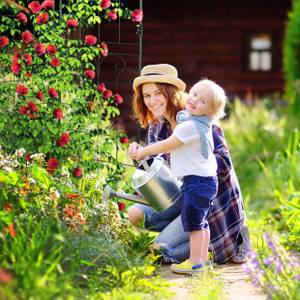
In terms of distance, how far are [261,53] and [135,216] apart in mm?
10555

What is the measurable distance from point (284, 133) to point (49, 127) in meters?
5.35

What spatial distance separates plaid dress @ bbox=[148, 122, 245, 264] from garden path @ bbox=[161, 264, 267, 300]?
0.12 m

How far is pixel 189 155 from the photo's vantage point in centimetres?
478

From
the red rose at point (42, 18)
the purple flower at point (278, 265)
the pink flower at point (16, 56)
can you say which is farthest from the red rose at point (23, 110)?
the purple flower at point (278, 265)

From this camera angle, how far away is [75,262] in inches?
166

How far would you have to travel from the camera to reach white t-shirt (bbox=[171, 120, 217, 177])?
15.5ft

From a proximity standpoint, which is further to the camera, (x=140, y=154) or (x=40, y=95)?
(x=40, y=95)

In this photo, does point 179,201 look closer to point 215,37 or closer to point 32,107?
point 32,107

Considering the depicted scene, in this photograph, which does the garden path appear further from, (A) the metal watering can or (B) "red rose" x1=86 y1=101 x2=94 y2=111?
(B) "red rose" x1=86 y1=101 x2=94 y2=111

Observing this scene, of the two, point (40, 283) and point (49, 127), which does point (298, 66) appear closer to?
point (49, 127)

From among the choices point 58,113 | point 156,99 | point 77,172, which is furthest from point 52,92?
point 156,99

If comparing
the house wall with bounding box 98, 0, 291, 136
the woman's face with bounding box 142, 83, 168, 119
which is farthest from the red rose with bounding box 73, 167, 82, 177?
the house wall with bounding box 98, 0, 291, 136

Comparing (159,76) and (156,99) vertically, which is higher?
(159,76)

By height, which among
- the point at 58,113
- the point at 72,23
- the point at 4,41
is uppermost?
the point at 72,23
